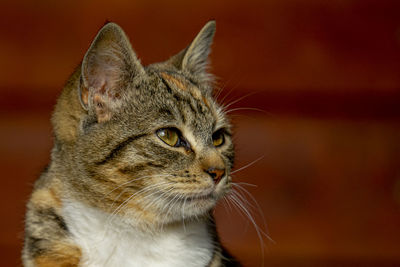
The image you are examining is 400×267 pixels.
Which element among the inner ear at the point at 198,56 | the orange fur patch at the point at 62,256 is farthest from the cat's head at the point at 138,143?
the inner ear at the point at 198,56

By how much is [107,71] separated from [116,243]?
0.58m

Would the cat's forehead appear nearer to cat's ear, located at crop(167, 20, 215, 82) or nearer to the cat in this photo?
the cat

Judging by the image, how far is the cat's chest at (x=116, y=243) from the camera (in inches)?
72.5

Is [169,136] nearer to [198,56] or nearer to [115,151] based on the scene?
[115,151]

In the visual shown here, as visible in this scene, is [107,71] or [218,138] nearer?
[107,71]

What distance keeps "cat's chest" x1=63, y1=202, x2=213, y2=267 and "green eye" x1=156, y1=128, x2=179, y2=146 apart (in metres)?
0.31

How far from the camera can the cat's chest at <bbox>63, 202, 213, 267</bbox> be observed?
1.84 metres

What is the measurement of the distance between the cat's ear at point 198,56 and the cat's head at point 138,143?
29cm

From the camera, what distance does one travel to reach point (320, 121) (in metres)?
3.37

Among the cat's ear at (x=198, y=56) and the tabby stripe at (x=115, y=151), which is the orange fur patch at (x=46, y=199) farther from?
the cat's ear at (x=198, y=56)

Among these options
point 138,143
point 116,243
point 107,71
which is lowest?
point 116,243

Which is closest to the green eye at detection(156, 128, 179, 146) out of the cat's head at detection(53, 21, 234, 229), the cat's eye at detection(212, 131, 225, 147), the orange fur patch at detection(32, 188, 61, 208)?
the cat's head at detection(53, 21, 234, 229)

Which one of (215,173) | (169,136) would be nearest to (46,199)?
(169,136)

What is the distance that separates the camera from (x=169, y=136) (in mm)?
1887
